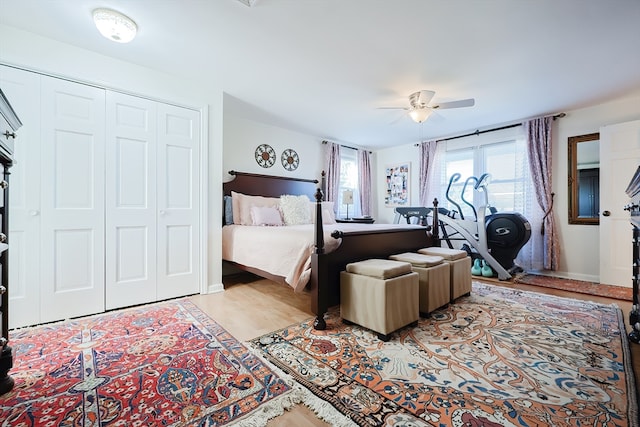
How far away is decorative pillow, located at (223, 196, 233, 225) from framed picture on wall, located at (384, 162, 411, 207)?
3827mm

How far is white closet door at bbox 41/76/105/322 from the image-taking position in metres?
2.34

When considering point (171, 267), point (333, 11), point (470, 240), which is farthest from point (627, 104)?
point (171, 267)

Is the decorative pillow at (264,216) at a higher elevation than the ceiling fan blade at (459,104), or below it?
below

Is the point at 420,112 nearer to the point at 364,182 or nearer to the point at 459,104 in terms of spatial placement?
the point at 459,104

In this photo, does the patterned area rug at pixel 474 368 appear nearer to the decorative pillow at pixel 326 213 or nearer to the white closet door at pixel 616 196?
the white closet door at pixel 616 196

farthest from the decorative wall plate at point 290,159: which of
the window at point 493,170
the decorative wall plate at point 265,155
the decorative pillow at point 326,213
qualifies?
the window at point 493,170

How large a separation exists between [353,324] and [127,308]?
226 cm

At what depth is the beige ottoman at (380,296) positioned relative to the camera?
200cm

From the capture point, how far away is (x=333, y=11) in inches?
78.6

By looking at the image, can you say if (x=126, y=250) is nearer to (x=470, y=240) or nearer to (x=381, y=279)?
(x=381, y=279)

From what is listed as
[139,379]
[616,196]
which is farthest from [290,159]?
[616,196]

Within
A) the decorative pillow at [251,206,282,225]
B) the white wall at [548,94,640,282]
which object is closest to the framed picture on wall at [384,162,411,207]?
the white wall at [548,94,640,282]

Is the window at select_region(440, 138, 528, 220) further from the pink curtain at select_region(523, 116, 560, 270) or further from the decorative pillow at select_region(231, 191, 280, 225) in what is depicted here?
the decorative pillow at select_region(231, 191, 280, 225)

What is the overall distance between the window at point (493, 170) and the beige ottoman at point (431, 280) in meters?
2.05
